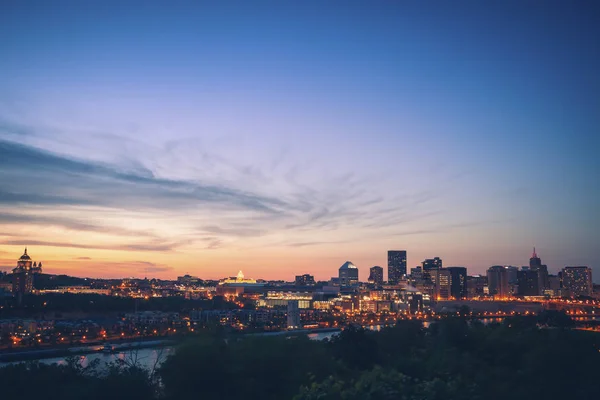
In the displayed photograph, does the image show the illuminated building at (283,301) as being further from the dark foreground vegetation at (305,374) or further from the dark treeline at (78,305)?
the dark foreground vegetation at (305,374)

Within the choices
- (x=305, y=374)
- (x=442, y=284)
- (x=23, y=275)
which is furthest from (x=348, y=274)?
(x=305, y=374)

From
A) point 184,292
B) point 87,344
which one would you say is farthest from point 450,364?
point 184,292

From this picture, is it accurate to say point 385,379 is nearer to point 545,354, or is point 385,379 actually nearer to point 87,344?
point 545,354

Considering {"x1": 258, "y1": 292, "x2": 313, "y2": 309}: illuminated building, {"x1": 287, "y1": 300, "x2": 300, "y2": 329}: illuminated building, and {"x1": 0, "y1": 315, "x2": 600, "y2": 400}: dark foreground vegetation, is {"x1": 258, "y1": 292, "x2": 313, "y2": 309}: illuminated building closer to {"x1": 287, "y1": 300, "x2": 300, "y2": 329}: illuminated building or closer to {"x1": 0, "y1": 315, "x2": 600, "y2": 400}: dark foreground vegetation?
{"x1": 287, "y1": 300, "x2": 300, "y2": 329}: illuminated building

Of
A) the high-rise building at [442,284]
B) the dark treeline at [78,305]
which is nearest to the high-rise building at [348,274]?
the high-rise building at [442,284]

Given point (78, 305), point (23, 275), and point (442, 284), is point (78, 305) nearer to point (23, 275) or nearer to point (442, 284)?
point (23, 275)

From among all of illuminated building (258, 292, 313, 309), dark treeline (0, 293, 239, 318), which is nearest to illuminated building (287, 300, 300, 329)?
dark treeline (0, 293, 239, 318)
